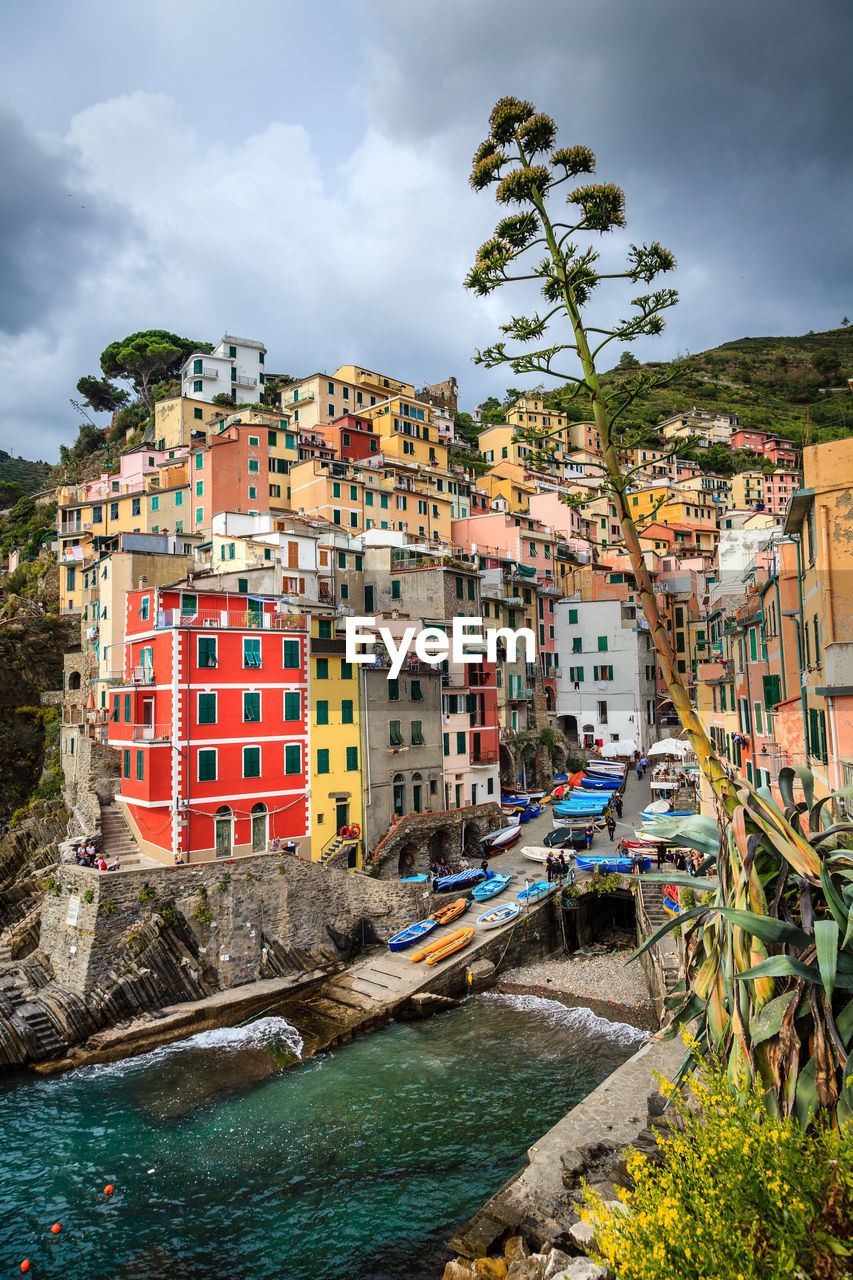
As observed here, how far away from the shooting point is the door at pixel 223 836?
32250mm

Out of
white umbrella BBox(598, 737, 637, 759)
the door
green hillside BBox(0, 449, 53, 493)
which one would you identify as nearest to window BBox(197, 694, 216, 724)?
the door

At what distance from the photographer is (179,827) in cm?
3112

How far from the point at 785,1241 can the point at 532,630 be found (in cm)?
5238

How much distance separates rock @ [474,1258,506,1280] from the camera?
13.4 m

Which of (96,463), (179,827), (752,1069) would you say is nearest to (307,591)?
(179,827)

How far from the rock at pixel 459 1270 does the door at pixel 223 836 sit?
2040 cm

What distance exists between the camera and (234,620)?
34.3 metres

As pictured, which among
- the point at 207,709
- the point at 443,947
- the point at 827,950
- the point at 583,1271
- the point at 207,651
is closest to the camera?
the point at 827,950

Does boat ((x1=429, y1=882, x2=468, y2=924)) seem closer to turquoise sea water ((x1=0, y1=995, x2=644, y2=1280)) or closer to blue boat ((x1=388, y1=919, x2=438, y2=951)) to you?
blue boat ((x1=388, y1=919, x2=438, y2=951))

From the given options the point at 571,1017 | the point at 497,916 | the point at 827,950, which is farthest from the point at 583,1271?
the point at 497,916

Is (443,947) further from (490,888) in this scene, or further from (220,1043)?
(220,1043)

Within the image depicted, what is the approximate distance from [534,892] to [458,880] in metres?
3.53

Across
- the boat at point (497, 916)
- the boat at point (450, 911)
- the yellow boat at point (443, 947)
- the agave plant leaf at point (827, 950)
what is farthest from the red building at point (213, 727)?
the agave plant leaf at point (827, 950)

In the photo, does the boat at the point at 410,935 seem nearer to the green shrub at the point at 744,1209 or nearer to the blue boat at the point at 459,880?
the blue boat at the point at 459,880
